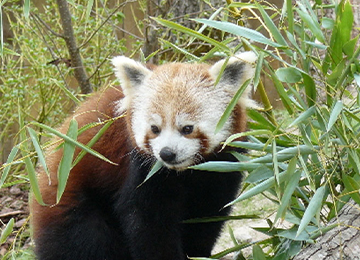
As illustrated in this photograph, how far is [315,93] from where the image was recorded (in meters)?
2.78

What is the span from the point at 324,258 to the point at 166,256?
1.32 meters

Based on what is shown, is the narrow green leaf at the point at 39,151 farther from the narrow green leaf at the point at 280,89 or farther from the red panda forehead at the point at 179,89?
the narrow green leaf at the point at 280,89

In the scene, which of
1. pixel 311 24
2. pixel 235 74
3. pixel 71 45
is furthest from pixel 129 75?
pixel 71 45

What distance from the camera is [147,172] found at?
3.36 m

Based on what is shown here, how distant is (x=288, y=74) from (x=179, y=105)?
75 cm

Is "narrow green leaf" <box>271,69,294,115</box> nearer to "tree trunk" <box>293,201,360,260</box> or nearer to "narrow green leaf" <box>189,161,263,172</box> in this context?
"narrow green leaf" <box>189,161,263,172</box>

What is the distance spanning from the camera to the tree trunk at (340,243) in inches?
97.7

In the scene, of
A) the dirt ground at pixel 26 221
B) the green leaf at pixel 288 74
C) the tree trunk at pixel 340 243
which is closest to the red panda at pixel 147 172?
the dirt ground at pixel 26 221

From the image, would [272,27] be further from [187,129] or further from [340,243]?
[340,243]

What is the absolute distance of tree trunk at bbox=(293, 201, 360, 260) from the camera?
2482 millimetres

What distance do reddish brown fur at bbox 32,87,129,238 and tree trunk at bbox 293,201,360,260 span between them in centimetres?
143

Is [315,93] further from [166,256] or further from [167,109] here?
[166,256]

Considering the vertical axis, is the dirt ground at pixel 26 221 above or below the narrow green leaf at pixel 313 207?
below

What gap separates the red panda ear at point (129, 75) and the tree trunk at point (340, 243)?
1.49m
